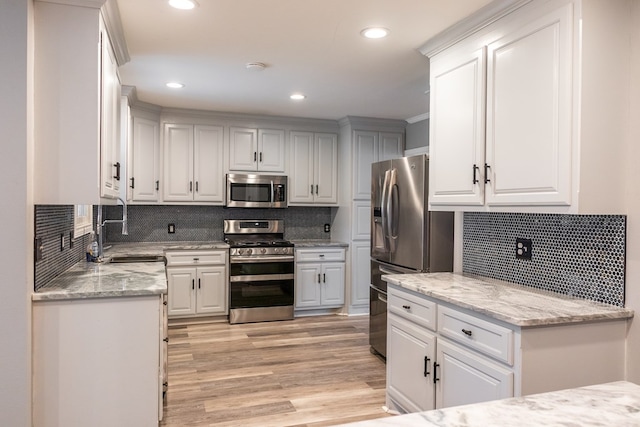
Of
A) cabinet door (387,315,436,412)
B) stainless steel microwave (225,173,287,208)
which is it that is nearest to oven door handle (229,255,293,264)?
stainless steel microwave (225,173,287,208)

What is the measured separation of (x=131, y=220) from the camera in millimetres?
5160

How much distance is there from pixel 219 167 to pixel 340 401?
10.1 ft

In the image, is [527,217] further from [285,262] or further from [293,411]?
[285,262]

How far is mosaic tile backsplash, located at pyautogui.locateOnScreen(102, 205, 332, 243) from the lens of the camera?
5.16 m

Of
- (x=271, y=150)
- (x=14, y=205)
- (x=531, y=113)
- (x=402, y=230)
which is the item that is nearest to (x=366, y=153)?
(x=271, y=150)

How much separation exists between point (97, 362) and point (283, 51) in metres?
2.20

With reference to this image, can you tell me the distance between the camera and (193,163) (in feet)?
16.5

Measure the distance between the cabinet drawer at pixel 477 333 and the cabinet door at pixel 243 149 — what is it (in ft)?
11.3

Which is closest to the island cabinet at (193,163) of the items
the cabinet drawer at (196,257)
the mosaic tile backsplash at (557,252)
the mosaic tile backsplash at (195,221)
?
the mosaic tile backsplash at (195,221)

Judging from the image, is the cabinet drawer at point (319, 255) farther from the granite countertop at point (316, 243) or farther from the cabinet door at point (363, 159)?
the cabinet door at point (363, 159)

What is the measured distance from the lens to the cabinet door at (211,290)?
4.87m

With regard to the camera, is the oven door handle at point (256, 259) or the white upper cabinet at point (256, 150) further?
the white upper cabinet at point (256, 150)

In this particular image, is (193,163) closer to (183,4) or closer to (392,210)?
(392,210)

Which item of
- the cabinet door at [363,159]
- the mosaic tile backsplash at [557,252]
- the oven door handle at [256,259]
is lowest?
the oven door handle at [256,259]
